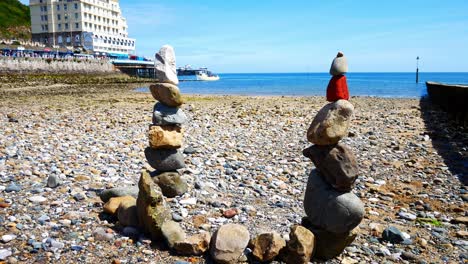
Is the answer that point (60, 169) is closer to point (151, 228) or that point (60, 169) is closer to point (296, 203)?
point (151, 228)

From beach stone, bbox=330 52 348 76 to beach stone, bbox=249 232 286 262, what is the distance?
2521mm

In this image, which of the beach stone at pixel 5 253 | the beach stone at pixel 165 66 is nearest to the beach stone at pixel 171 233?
the beach stone at pixel 5 253

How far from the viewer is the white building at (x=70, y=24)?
103750 mm

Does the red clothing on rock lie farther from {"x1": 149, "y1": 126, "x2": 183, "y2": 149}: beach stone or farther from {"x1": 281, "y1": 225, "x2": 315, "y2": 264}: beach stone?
{"x1": 149, "y1": 126, "x2": 183, "y2": 149}: beach stone

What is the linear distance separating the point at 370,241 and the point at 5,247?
5605 millimetres

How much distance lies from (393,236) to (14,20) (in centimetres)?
12872

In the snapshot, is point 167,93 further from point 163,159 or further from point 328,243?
point 328,243

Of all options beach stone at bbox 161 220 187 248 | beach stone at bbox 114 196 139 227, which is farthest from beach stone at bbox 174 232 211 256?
beach stone at bbox 114 196 139 227

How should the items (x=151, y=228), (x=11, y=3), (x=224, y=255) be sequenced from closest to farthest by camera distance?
(x=224, y=255), (x=151, y=228), (x=11, y=3)

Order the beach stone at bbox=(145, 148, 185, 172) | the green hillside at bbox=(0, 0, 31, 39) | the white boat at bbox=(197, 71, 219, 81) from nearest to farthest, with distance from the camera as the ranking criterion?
the beach stone at bbox=(145, 148, 185, 172) < the green hillside at bbox=(0, 0, 31, 39) < the white boat at bbox=(197, 71, 219, 81)

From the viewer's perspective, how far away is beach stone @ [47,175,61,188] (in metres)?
7.46

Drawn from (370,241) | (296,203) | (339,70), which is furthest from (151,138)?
(370,241)

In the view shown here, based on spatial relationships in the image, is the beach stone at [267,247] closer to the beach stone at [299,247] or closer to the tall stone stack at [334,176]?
the beach stone at [299,247]

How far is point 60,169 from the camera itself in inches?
341
